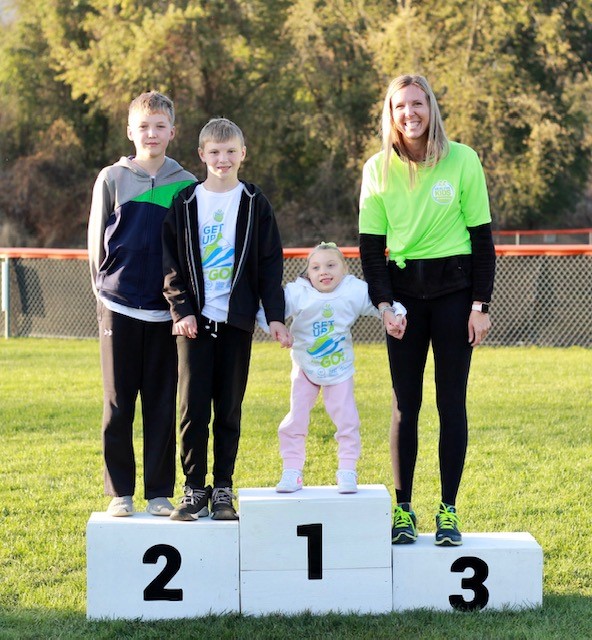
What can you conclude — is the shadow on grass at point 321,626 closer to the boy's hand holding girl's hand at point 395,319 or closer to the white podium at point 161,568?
the white podium at point 161,568

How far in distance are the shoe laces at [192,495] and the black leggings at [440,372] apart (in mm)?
805

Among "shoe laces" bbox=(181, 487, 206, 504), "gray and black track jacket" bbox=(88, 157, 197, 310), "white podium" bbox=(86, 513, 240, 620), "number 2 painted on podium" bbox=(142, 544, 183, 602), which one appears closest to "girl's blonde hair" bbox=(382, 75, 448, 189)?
"gray and black track jacket" bbox=(88, 157, 197, 310)

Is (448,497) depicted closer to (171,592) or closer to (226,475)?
(226,475)

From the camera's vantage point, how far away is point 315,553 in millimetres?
3941

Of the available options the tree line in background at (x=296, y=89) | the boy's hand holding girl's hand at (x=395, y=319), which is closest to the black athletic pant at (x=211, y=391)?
the boy's hand holding girl's hand at (x=395, y=319)

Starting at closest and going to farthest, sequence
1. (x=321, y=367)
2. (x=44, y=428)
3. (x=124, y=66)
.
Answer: (x=321, y=367), (x=44, y=428), (x=124, y=66)

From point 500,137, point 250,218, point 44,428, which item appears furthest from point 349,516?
point 500,137

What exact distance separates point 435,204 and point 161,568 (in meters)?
1.75

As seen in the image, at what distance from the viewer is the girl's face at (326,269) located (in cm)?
416

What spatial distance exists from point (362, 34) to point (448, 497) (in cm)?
2465

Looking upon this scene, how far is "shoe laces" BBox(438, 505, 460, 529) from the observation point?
159 inches

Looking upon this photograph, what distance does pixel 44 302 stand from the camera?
14219 mm

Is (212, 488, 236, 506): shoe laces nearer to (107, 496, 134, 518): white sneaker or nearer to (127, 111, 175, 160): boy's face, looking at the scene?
(107, 496, 134, 518): white sneaker

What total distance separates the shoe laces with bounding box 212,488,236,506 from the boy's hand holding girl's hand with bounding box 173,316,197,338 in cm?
63
